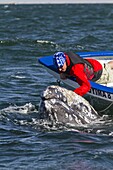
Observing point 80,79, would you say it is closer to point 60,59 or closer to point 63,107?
point 60,59

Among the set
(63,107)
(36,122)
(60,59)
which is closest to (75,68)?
(60,59)

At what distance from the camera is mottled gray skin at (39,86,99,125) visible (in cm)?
1286

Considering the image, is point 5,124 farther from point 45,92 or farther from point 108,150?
point 108,150

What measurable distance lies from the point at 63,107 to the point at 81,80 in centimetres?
72

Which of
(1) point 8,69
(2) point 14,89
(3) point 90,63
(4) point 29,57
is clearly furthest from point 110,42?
(3) point 90,63

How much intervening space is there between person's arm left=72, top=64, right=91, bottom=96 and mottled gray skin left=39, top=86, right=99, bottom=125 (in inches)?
5.2

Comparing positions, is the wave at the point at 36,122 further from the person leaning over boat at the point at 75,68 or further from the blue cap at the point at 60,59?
the blue cap at the point at 60,59

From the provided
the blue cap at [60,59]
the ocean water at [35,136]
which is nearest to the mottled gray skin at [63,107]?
the ocean water at [35,136]

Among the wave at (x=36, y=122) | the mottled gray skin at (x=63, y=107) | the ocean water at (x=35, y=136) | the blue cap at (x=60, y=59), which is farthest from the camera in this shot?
the blue cap at (x=60, y=59)

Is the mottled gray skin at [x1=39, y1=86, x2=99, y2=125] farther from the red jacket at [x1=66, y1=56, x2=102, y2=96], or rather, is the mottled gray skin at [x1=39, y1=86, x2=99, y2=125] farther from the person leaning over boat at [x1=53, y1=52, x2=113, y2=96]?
the person leaning over boat at [x1=53, y1=52, x2=113, y2=96]

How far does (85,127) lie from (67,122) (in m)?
0.39

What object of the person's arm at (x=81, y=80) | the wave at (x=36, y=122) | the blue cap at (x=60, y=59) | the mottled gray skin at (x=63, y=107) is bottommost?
the wave at (x=36, y=122)

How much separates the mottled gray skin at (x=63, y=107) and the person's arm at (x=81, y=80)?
Answer: 132 millimetres

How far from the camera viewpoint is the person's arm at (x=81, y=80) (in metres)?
13.2
